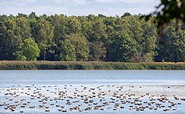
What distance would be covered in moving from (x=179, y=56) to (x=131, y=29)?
14687 mm

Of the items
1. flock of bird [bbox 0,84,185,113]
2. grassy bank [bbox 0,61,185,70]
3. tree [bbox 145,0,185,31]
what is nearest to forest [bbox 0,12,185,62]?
grassy bank [bbox 0,61,185,70]

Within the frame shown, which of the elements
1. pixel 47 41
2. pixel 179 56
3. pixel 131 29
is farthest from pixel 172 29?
pixel 47 41

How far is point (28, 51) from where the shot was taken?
363ft

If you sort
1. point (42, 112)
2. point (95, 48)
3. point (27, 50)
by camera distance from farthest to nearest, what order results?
1. point (95, 48)
2. point (27, 50)
3. point (42, 112)

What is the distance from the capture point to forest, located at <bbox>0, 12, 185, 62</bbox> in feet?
365

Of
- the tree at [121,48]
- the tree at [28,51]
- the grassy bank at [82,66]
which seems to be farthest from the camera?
the tree at [28,51]

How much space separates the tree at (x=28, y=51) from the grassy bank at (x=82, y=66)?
12376 millimetres

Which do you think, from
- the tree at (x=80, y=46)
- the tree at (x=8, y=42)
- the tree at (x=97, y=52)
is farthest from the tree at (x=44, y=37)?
the tree at (x=97, y=52)

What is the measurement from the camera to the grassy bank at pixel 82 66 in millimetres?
93688

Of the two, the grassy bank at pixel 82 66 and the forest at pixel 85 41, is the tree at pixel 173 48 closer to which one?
the forest at pixel 85 41

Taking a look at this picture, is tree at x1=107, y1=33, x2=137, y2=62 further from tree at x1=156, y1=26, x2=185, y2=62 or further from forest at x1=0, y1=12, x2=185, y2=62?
tree at x1=156, y1=26, x2=185, y2=62

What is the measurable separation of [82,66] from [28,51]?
54.9 ft

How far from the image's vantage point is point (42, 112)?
94.8ft

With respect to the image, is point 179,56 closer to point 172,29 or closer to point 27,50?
point 172,29
